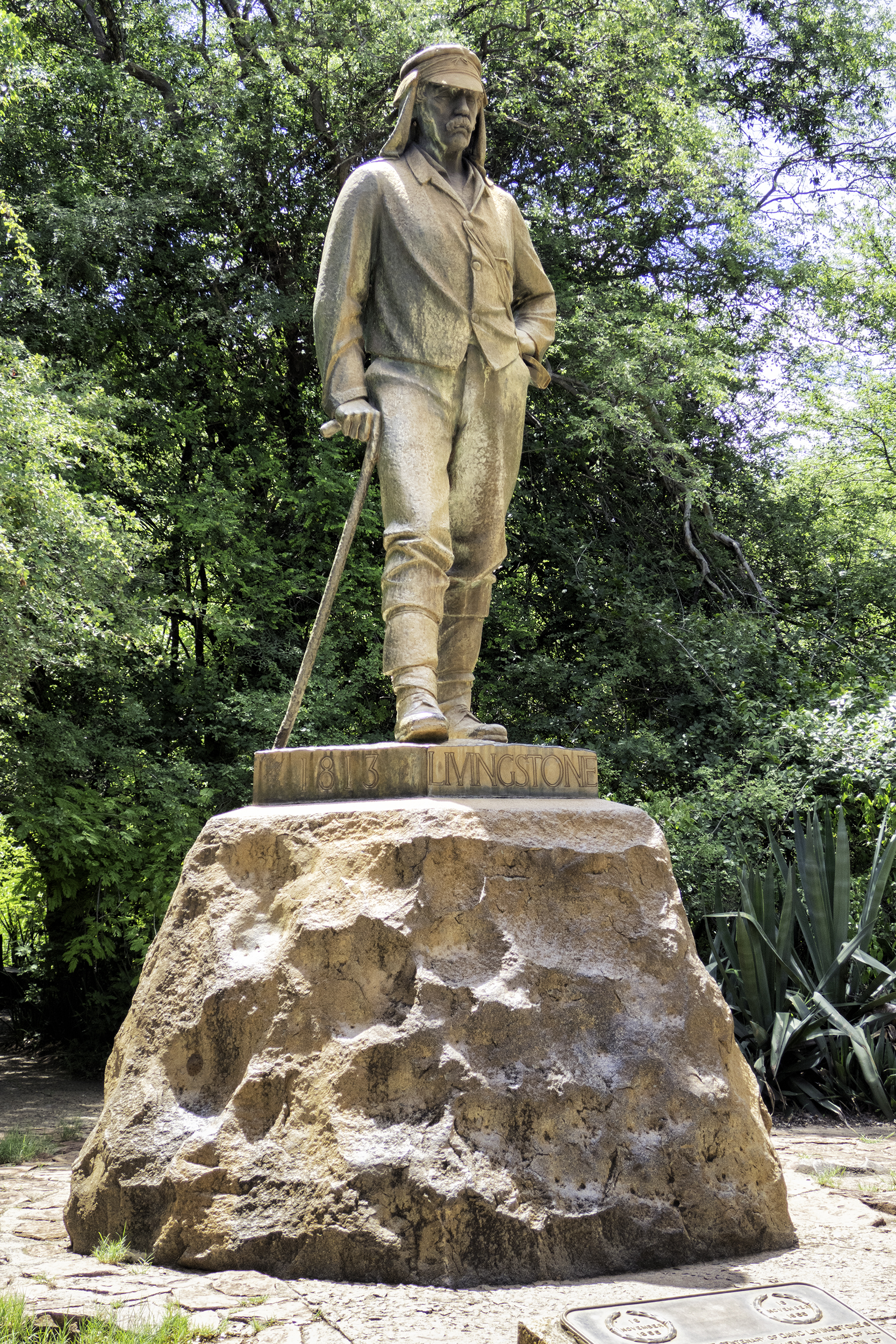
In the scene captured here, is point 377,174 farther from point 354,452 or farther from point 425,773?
point 354,452

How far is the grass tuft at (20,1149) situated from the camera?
16.1 ft

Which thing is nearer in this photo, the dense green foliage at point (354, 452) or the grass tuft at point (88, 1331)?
the grass tuft at point (88, 1331)

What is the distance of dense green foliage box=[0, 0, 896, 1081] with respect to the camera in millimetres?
7695

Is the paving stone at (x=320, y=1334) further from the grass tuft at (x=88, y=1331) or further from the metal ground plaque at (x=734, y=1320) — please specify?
the metal ground plaque at (x=734, y=1320)

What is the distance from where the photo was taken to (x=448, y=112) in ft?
12.7

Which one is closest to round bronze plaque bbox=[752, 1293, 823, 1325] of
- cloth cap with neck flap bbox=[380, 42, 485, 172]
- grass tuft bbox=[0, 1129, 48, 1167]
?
cloth cap with neck flap bbox=[380, 42, 485, 172]

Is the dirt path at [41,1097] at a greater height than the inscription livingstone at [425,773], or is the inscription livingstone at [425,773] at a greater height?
the inscription livingstone at [425,773]

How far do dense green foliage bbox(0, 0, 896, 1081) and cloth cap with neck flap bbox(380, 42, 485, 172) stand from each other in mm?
3766

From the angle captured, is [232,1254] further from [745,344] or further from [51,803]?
[745,344]

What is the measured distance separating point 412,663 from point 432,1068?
1.24m

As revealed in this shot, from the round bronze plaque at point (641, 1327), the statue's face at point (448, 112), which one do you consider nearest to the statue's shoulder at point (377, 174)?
the statue's face at point (448, 112)

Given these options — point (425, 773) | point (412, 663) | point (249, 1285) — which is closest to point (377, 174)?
point (412, 663)

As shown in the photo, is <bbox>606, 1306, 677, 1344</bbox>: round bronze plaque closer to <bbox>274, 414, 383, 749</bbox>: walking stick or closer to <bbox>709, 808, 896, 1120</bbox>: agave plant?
<bbox>274, 414, 383, 749</bbox>: walking stick

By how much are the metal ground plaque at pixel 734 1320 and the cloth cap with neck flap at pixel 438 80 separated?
3.26 metres
